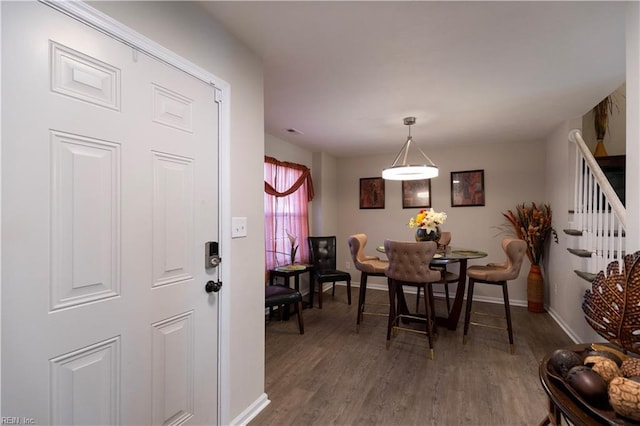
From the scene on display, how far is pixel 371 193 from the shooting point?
17.0 ft

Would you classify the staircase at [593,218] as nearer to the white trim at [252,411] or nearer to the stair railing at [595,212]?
the stair railing at [595,212]

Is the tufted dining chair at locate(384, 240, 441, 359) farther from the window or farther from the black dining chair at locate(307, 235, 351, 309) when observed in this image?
the window

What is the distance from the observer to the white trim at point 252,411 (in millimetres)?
1746

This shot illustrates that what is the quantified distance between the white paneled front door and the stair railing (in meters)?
2.66

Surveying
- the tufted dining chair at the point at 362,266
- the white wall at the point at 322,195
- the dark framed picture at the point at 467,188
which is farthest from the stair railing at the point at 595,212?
the white wall at the point at 322,195

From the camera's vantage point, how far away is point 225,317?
166 centimetres

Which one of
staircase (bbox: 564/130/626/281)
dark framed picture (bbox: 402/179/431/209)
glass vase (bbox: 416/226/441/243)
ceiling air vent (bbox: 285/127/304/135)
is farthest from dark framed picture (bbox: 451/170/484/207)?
ceiling air vent (bbox: 285/127/304/135)

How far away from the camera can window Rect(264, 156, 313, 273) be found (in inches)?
151

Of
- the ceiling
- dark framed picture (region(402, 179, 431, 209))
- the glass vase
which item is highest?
the ceiling

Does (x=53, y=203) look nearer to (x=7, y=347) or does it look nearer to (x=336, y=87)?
(x=7, y=347)

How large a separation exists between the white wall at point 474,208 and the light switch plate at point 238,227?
304cm

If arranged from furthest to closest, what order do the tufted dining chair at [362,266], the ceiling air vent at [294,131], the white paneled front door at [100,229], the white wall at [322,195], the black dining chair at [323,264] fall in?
the white wall at [322,195]
the black dining chair at [323,264]
the ceiling air vent at [294,131]
the tufted dining chair at [362,266]
the white paneled front door at [100,229]

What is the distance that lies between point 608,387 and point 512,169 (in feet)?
13.9

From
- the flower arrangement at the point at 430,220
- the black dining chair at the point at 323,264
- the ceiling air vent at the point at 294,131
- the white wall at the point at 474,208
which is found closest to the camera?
the flower arrangement at the point at 430,220
